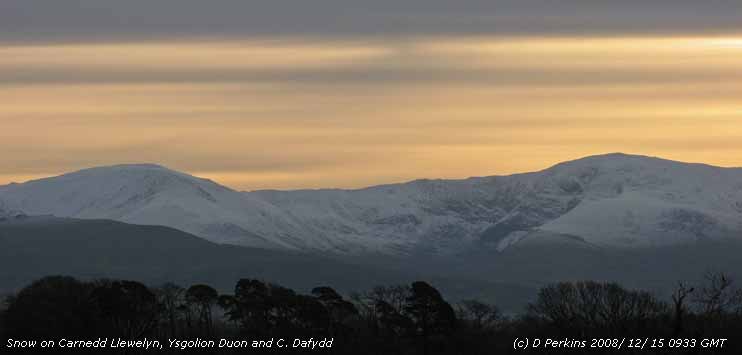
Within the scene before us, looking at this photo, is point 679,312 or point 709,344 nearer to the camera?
point 679,312

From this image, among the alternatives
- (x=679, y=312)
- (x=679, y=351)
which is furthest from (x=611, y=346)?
(x=679, y=312)

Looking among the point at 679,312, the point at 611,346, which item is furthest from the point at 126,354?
the point at 679,312

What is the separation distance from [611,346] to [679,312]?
48603 mm

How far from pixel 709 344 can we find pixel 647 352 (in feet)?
45.5

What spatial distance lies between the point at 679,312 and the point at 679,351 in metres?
41.9

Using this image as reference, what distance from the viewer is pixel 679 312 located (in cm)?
15162

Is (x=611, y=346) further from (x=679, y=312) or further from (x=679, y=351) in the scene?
(x=679, y=312)

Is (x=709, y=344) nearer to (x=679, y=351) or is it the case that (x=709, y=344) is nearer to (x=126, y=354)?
(x=679, y=351)

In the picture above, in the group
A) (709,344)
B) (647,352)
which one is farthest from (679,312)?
(709,344)

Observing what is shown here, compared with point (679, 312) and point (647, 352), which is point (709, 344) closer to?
point (647, 352)

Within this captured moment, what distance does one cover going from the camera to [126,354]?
199m

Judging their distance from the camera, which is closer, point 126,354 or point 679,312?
point 679,312

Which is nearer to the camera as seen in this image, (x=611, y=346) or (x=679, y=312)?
(x=679, y=312)

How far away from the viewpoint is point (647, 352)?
188250mm
